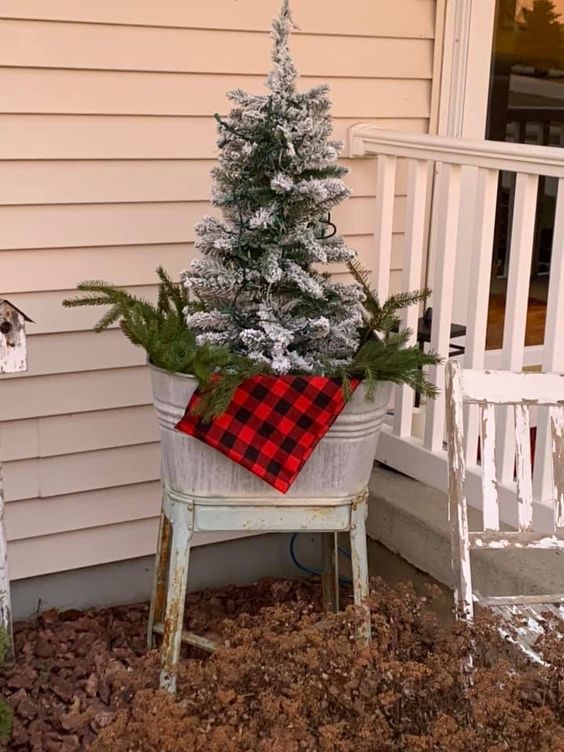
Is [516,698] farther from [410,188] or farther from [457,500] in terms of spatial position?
[410,188]

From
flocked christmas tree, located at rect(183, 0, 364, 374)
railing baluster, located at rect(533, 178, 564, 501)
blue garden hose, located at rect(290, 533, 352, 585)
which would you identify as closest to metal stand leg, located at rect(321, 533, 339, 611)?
blue garden hose, located at rect(290, 533, 352, 585)

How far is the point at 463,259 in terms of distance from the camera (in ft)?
11.2

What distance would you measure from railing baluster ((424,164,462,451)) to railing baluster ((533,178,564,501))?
0.39 m

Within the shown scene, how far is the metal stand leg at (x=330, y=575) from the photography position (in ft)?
9.69

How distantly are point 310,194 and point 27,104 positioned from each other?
0.92 meters

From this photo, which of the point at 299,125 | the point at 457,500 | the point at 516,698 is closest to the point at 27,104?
the point at 299,125

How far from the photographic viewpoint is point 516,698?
1.82 meters

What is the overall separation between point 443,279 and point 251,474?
951 millimetres

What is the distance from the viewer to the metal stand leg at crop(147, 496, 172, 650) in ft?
8.94

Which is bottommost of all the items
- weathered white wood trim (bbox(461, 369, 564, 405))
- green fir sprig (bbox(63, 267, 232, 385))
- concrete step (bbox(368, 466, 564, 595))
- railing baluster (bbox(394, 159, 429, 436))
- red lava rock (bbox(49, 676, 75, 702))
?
red lava rock (bbox(49, 676, 75, 702))

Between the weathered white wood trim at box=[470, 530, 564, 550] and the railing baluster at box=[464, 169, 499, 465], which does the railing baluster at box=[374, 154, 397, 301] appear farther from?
the weathered white wood trim at box=[470, 530, 564, 550]

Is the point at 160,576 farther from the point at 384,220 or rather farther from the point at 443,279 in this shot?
the point at 384,220

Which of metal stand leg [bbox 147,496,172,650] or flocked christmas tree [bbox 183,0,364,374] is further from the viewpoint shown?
metal stand leg [bbox 147,496,172,650]

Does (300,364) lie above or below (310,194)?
below
